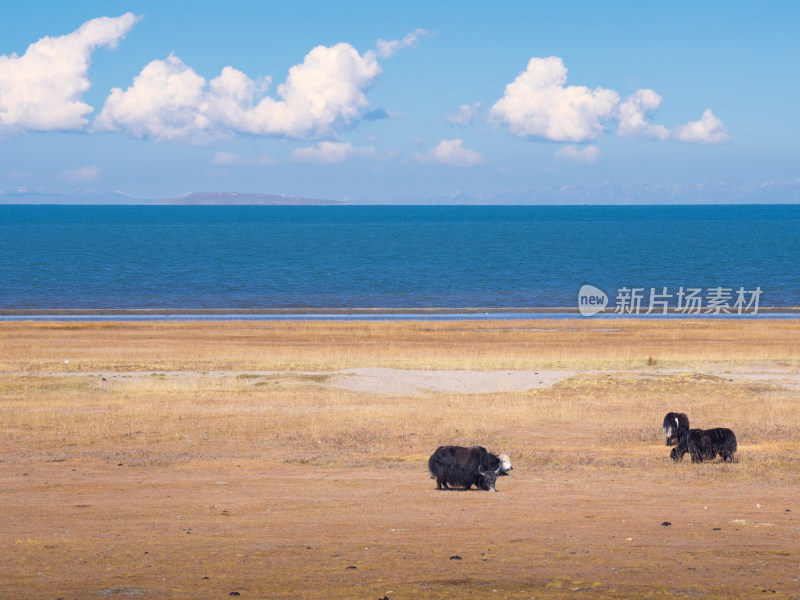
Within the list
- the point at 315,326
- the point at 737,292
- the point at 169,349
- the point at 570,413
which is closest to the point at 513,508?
the point at 570,413

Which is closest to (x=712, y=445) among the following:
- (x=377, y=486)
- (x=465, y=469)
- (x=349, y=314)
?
(x=465, y=469)

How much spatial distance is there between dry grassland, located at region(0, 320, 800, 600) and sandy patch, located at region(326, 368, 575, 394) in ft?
2.60

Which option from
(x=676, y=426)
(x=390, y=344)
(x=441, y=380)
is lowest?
(x=390, y=344)

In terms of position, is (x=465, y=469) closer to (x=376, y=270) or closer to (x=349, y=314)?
(x=349, y=314)

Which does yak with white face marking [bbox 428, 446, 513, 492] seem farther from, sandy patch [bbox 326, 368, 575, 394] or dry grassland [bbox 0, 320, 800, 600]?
sandy patch [bbox 326, 368, 575, 394]

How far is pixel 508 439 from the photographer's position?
20156 millimetres

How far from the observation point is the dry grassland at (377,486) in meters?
9.66

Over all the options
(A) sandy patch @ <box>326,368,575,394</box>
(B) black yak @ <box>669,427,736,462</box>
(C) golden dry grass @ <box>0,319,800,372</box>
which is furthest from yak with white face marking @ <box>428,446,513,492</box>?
(C) golden dry grass @ <box>0,319,800,372</box>

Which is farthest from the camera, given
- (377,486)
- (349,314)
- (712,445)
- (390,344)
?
(349,314)

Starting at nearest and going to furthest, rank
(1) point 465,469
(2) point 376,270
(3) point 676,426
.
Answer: (1) point 465,469, (3) point 676,426, (2) point 376,270

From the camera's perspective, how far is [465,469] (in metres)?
14.6

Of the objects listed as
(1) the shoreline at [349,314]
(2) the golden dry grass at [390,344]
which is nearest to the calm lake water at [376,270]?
(1) the shoreline at [349,314]

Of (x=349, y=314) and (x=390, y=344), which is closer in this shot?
(x=390, y=344)

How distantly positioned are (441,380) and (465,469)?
53.5 ft
